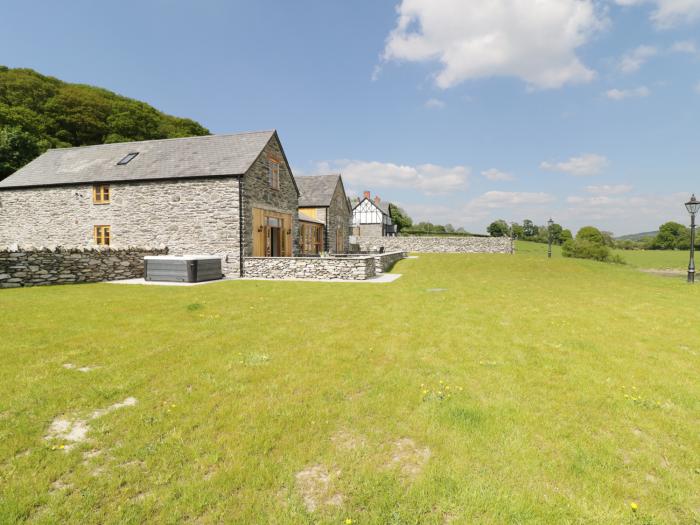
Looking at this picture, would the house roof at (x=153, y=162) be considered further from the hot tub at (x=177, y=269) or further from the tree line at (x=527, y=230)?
the tree line at (x=527, y=230)

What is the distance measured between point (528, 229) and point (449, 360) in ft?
348

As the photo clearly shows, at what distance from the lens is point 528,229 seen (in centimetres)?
9825

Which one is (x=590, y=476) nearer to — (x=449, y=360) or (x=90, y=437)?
(x=449, y=360)

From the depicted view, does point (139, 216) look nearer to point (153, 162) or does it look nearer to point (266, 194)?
point (153, 162)

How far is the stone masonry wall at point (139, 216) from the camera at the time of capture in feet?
62.4

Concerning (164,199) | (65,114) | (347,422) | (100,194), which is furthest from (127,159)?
(65,114)

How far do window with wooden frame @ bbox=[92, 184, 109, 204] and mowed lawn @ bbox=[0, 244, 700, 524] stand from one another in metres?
15.7

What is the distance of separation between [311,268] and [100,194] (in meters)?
14.2

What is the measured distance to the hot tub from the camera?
52.9 feet

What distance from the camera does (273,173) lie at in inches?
876

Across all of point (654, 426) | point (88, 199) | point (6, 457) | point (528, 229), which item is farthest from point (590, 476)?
Result: point (528, 229)

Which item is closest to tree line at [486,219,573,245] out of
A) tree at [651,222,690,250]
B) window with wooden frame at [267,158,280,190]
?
tree at [651,222,690,250]

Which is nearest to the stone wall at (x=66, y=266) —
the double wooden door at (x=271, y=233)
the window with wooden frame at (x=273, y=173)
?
the double wooden door at (x=271, y=233)

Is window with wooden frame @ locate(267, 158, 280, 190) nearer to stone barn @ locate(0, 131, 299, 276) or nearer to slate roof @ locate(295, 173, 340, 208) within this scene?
stone barn @ locate(0, 131, 299, 276)
